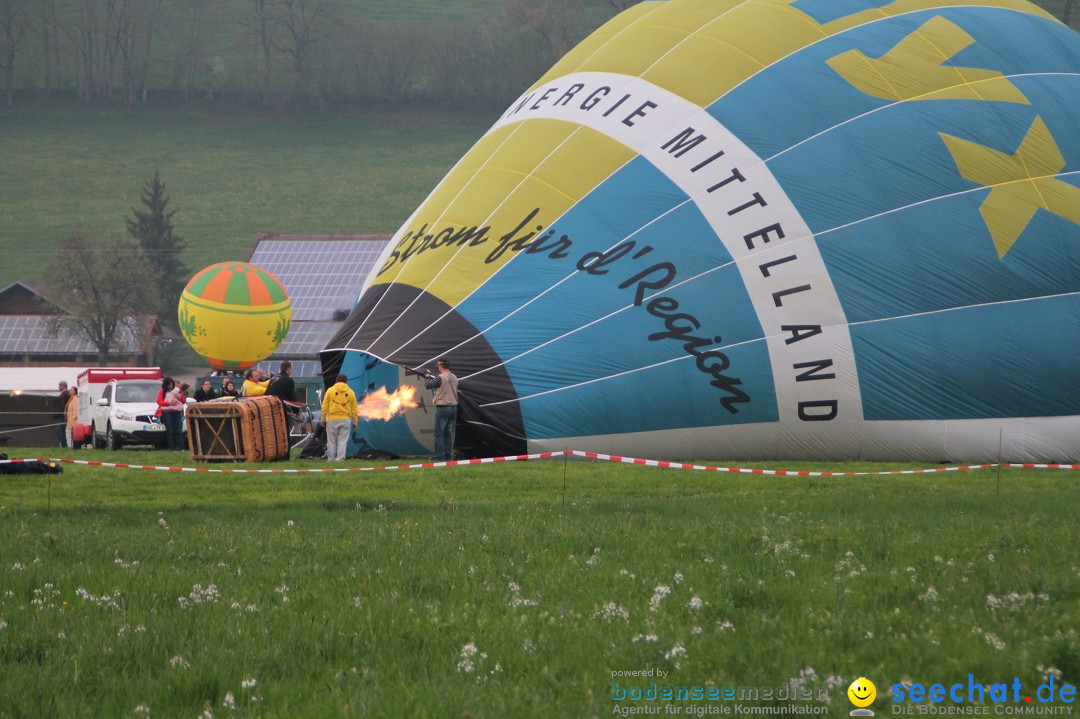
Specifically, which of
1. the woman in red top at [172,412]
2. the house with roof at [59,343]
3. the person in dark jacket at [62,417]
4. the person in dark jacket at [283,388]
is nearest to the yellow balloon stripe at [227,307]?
the person in dark jacket at [62,417]

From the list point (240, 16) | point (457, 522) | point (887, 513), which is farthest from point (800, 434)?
point (240, 16)

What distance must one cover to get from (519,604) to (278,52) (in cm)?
10588

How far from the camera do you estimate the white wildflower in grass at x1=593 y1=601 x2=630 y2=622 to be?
17.6 ft

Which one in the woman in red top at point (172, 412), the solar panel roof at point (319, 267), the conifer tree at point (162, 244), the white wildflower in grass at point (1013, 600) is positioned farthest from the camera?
the conifer tree at point (162, 244)

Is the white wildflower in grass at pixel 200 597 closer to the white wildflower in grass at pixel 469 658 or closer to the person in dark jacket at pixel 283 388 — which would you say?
the white wildflower in grass at pixel 469 658

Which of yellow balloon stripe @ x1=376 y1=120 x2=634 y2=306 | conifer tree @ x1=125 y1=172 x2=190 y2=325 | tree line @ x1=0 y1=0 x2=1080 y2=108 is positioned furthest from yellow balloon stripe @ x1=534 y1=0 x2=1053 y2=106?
tree line @ x1=0 y1=0 x2=1080 y2=108

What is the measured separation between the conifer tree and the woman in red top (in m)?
50.5

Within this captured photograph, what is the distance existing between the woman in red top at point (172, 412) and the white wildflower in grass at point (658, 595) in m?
17.2

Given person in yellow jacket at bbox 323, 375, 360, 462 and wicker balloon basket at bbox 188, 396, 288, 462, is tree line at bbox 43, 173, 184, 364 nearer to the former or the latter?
wicker balloon basket at bbox 188, 396, 288, 462

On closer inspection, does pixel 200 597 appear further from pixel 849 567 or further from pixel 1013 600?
pixel 1013 600

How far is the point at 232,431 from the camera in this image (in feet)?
55.2

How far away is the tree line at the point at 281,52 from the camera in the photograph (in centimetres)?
10094

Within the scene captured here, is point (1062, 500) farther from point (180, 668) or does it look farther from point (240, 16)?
point (240, 16)

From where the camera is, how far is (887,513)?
29.9ft
